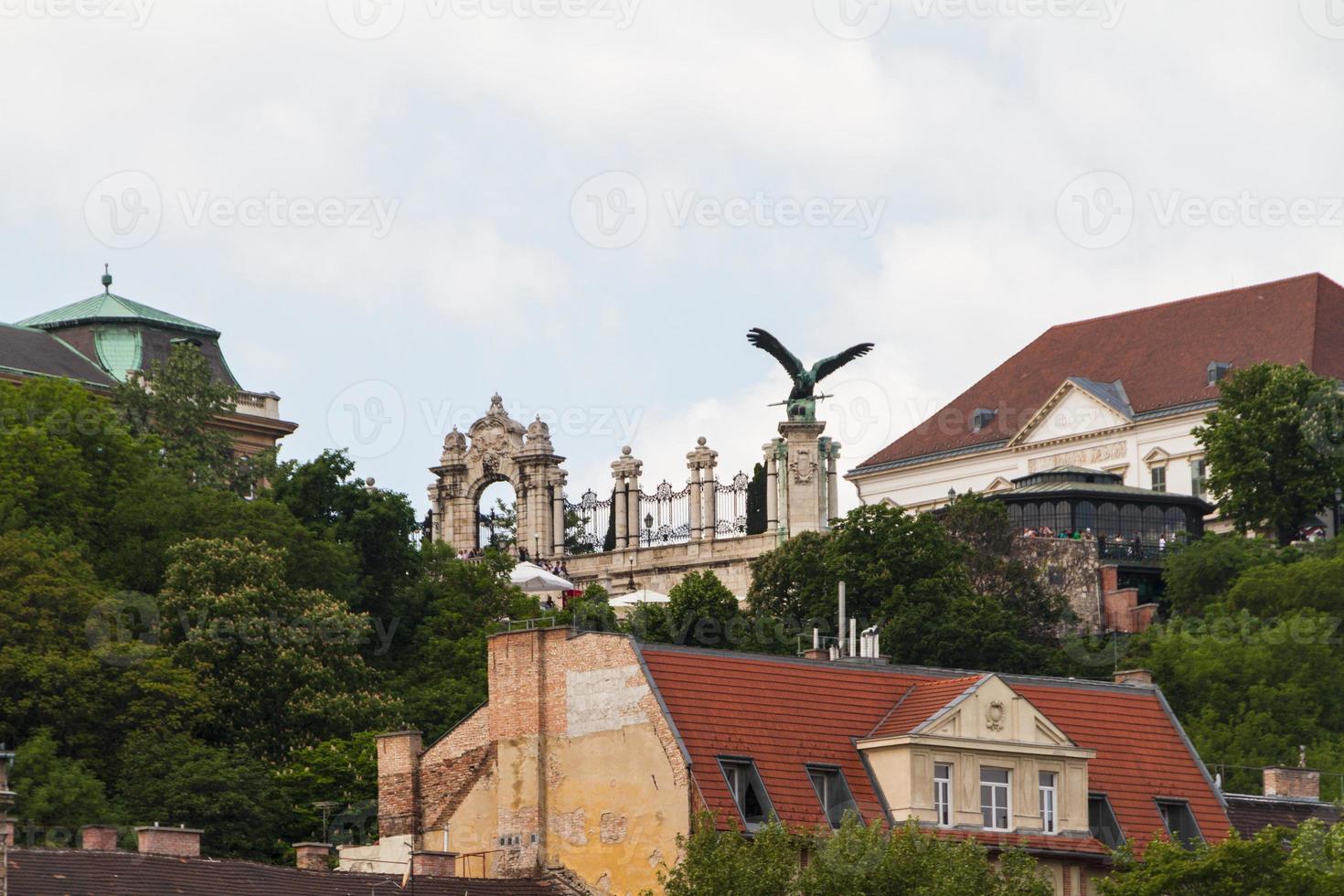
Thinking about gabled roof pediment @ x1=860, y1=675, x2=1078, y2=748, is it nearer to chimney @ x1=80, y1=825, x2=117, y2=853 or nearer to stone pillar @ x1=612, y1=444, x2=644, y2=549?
chimney @ x1=80, y1=825, x2=117, y2=853

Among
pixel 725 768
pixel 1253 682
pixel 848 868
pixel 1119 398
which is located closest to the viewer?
pixel 848 868

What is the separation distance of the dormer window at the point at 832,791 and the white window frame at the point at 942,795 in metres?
1.72

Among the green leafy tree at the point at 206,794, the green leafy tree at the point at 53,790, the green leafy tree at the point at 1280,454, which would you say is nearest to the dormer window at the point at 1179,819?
the green leafy tree at the point at 206,794

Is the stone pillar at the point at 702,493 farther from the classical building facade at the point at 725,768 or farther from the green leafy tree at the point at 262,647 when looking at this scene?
the classical building facade at the point at 725,768

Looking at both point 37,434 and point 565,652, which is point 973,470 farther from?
point 565,652

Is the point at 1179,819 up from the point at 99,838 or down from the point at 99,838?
up

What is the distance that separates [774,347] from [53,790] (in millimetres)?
51805

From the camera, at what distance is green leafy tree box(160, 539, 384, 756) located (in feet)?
290

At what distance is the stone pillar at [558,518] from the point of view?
127688mm

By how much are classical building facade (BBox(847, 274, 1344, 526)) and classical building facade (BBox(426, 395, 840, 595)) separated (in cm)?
1779

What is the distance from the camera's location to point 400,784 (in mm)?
65750

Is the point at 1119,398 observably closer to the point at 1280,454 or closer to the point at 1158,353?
the point at 1158,353

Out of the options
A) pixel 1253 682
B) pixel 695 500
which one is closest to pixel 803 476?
pixel 695 500

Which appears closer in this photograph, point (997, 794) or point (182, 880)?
point (182, 880)
